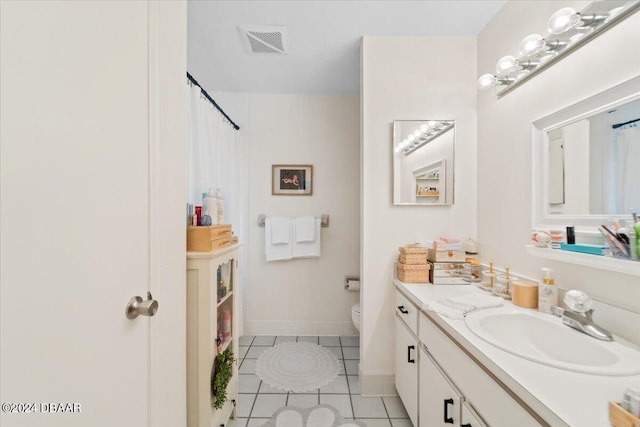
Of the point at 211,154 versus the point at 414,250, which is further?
the point at 211,154

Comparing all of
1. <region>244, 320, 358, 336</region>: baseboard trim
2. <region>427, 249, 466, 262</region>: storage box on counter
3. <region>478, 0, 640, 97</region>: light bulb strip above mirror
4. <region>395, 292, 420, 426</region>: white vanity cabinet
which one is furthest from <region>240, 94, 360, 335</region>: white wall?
<region>478, 0, 640, 97</region>: light bulb strip above mirror

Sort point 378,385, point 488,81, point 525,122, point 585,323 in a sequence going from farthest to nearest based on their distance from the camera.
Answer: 1. point 378,385
2. point 488,81
3. point 525,122
4. point 585,323

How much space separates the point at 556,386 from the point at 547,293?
0.63 metres

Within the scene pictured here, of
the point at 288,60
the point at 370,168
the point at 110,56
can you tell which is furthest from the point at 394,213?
the point at 110,56

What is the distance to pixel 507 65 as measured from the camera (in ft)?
4.50

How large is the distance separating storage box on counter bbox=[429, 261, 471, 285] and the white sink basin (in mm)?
451

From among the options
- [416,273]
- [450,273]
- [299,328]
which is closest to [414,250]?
[416,273]

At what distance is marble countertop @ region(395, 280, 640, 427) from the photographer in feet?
1.87

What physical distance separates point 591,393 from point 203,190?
1.88 meters

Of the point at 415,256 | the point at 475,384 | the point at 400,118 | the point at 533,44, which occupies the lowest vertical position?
the point at 475,384

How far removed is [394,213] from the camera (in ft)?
5.98

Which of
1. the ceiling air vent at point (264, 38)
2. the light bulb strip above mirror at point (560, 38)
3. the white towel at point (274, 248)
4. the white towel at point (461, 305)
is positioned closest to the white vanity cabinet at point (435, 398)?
the white towel at point (461, 305)

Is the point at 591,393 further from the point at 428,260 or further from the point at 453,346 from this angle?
the point at 428,260

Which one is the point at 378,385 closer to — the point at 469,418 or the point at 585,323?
the point at 469,418
